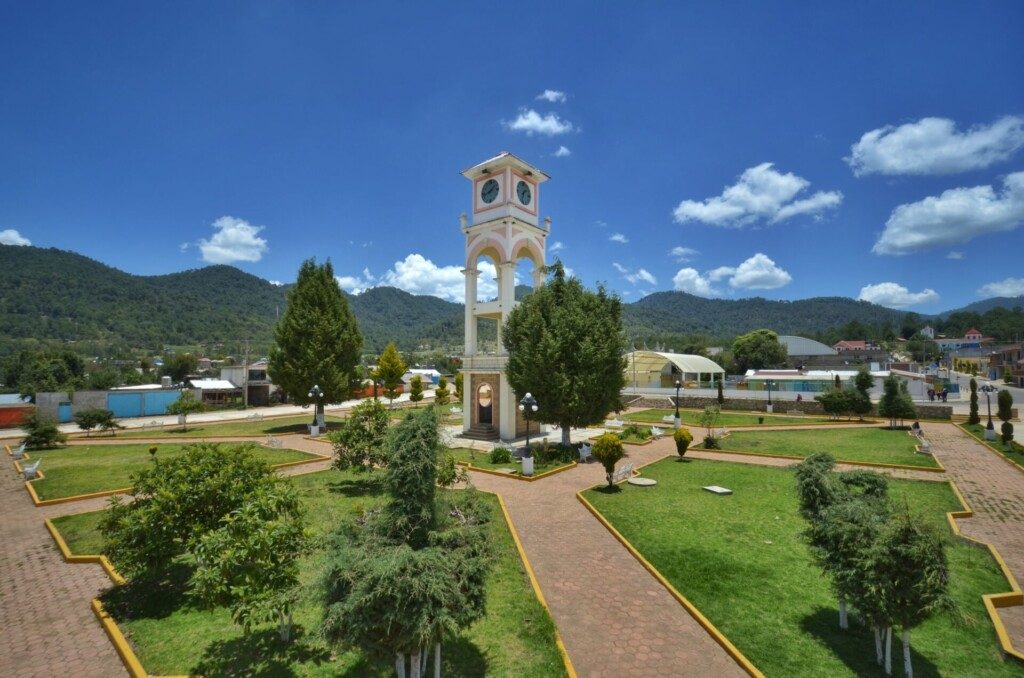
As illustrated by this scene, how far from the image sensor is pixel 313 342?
98.6ft

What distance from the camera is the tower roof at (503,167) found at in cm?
2667

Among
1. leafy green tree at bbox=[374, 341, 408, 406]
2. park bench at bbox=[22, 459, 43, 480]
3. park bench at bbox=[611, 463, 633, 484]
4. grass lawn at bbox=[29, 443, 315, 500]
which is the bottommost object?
grass lawn at bbox=[29, 443, 315, 500]

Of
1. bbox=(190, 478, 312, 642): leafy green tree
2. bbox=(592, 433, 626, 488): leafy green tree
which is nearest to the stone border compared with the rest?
bbox=(592, 433, 626, 488): leafy green tree

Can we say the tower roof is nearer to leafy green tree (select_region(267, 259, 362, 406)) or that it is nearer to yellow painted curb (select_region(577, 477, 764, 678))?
leafy green tree (select_region(267, 259, 362, 406))

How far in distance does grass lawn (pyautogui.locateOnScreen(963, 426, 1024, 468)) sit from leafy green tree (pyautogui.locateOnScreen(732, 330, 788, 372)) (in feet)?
172

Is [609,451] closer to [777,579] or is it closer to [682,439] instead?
[682,439]

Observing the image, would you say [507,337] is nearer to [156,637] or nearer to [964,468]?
[156,637]

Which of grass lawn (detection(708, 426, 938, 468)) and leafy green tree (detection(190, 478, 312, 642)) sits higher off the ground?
leafy green tree (detection(190, 478, 312, 642))

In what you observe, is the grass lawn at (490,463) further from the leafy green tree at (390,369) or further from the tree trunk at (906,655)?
the leafy green tree at (390,369)

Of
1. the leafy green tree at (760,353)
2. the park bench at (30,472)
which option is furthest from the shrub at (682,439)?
the leafy green tree at (760,353)

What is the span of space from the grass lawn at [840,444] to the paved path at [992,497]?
1.26 meters

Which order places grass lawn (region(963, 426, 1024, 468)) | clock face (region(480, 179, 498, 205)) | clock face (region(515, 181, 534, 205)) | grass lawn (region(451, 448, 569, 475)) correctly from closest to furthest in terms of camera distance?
grass lawn (region(451, 448, 569, 475)), grass lawn (region(963, 426, 1024, 468)), clock face (region(480, 179, 498, 205)), clock face (region(515, 181, 534, 205))

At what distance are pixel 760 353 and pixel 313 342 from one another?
7508 cm

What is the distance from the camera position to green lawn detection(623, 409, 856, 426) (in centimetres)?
3353
